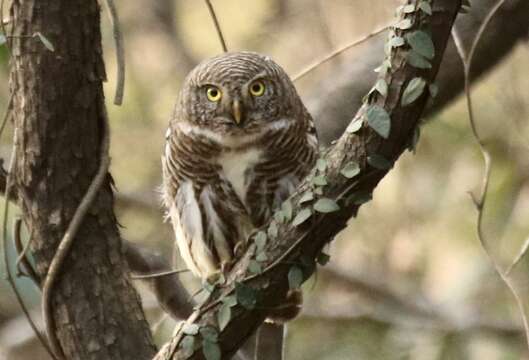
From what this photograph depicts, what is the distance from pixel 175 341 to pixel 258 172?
2.31 ft

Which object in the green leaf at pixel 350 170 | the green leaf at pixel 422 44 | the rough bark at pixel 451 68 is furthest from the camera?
the rough bark at pixel 451 68

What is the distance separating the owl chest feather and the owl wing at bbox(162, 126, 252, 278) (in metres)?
0.02

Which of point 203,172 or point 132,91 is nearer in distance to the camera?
point 203,172

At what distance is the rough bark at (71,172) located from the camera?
10.3 ft

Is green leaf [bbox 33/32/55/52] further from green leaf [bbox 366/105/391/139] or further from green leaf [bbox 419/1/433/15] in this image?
green leaf [bbox 419/1/433/15]

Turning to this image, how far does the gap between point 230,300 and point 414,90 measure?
777mm

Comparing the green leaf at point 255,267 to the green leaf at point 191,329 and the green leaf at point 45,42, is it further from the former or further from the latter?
the green leaf at point 45,42

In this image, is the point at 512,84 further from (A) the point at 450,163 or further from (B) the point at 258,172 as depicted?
(B) the point at 258,172

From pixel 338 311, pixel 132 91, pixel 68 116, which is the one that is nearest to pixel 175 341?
pixel 68 116

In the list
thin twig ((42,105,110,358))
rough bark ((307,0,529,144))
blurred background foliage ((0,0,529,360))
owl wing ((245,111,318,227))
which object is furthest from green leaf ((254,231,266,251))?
blurred background foliage ((0,0,529,360))

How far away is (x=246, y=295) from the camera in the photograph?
304 cm

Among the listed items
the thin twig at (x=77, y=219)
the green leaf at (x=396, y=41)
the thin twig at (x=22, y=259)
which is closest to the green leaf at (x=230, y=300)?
the thin twig at (x=77, y=219)

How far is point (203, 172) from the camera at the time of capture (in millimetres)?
3719

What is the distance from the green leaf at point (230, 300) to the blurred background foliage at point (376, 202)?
210 centimetres
